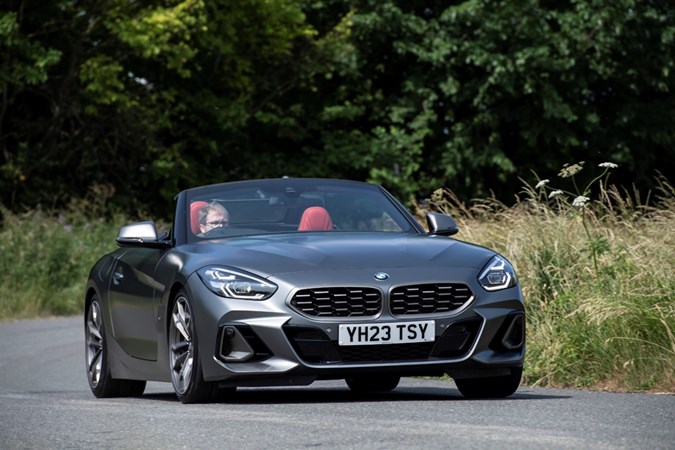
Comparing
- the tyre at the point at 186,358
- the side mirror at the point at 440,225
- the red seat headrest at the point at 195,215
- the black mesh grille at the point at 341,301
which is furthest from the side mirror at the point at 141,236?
the side mirror at the point at 440,225

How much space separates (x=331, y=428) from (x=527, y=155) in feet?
111

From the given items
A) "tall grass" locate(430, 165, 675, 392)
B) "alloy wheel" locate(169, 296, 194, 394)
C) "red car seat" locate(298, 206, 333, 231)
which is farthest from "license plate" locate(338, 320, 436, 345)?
"tall grass" locate(430, 165, 675, 392)

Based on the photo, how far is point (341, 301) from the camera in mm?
8891

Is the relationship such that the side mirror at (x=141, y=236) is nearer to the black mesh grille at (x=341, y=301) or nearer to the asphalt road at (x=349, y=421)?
the asphalt road at (x=349, y=421)

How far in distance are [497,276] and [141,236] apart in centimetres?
227

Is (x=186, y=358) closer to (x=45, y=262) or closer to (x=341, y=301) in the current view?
(x=341, y=301)

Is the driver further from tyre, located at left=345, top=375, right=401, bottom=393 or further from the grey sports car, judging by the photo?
tyre, located at left=345, top=375, right=401, bottom=393

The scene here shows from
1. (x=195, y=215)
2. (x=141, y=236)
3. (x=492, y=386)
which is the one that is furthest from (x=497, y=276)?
(x=141, y=236)

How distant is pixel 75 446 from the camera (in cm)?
726

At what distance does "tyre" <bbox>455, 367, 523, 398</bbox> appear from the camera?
952 centimetres

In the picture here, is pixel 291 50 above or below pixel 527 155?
above

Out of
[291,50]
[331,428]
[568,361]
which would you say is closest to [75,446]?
[331,428]

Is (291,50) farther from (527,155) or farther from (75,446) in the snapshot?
(75,446)

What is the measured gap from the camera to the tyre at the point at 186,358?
9.14 m
